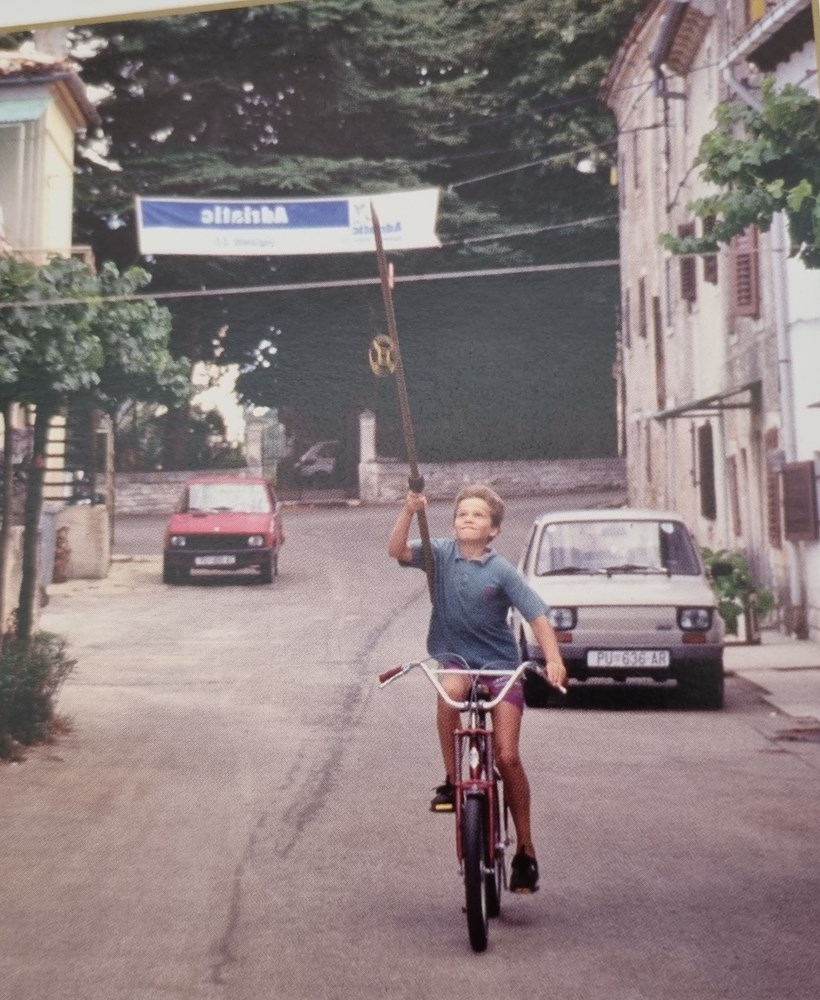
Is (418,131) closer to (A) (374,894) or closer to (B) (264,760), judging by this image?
(B) (264,760)

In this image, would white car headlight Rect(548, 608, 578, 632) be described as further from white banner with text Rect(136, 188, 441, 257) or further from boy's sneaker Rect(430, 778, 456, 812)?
white banner with text Rect(136, 188, 441, 257)

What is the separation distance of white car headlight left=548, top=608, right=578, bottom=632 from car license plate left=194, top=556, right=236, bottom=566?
1.12 meters

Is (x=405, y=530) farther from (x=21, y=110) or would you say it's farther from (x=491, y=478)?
(x=21, y=110)

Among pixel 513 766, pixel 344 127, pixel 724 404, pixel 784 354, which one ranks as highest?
pixel 344 127

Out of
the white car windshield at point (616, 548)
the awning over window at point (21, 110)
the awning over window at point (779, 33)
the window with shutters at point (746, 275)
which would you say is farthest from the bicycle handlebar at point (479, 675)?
the awning over window at point (21, 110)

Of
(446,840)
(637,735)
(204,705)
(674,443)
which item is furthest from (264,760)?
(674,443)

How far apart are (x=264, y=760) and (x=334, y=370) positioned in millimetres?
1265

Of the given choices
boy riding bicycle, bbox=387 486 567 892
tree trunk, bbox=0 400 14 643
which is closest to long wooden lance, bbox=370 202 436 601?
boy riding bicycle, bbox=387 486 567 892

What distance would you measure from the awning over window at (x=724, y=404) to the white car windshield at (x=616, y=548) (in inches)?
13.4

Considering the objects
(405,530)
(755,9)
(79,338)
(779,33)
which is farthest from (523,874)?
(755,9)

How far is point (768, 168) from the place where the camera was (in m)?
4.16

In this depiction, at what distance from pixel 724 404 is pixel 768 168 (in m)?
0.71

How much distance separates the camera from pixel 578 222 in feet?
14.6

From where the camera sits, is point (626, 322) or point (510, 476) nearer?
point (510, 476)
